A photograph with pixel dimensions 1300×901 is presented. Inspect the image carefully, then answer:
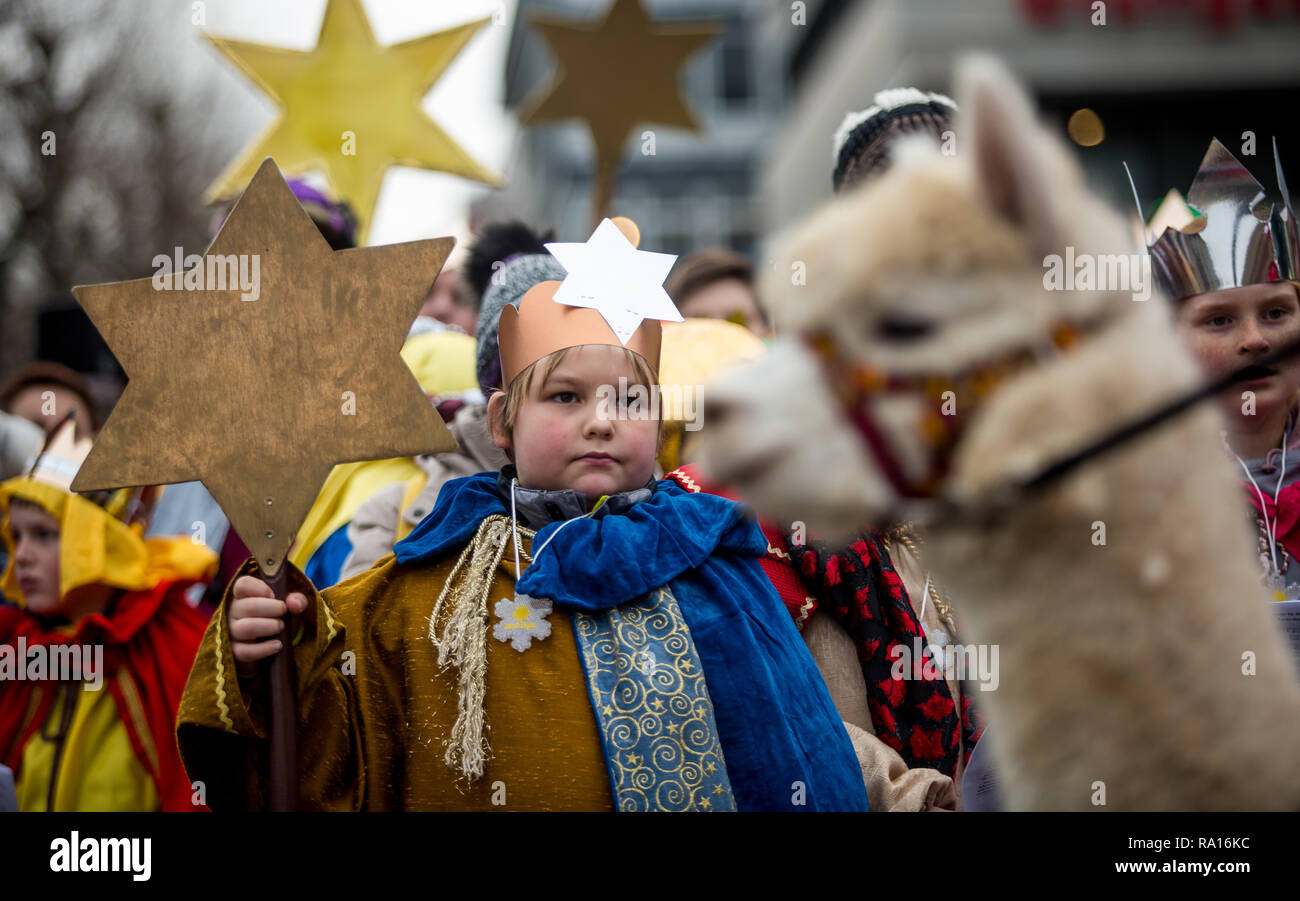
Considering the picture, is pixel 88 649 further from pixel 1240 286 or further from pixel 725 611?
pixel 1240 286

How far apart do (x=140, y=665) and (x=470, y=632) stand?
1831 mm

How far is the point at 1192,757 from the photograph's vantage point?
4.02ft

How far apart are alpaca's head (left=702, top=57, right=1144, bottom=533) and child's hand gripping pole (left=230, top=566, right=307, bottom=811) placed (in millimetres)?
1075

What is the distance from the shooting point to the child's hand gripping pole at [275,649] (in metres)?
1.99

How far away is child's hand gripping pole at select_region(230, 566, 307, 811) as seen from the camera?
1.99 meters

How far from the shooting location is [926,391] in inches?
46.7

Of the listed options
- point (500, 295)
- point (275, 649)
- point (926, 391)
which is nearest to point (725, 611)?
point (275, 649)

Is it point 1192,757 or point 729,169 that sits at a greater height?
point 729,169

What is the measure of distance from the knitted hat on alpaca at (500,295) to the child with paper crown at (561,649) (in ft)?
0.87

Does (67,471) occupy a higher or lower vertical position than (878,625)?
higher
